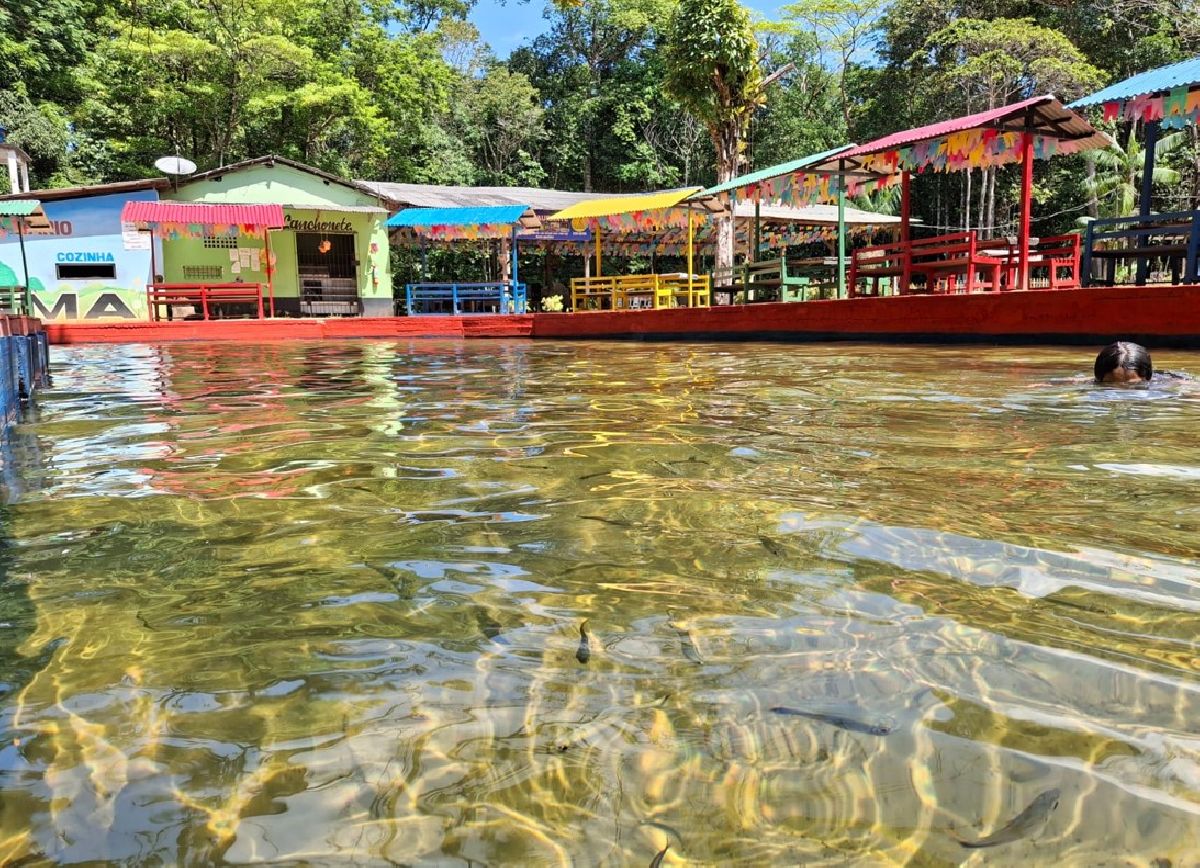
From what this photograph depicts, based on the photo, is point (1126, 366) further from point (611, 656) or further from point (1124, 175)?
point (1124, 175)

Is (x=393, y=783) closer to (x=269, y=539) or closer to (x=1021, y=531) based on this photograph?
(x=269, y=539)

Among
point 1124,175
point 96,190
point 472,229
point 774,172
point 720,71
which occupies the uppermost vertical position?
point 720,71

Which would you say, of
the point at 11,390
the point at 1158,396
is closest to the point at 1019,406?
the point at 1158,396

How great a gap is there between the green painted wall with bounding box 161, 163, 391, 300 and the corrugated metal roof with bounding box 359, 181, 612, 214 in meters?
0.88

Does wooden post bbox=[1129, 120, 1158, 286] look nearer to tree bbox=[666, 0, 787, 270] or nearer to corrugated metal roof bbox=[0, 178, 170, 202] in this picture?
tree bbox=[666, 0, 787, 270]

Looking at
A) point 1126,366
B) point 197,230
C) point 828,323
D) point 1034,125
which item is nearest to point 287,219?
point 197,230

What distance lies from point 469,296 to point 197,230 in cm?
597

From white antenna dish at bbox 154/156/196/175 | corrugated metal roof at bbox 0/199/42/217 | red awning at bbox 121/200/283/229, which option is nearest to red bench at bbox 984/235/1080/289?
red awning at bbox 121/200/283/229

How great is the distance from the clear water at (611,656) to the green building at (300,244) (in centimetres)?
1827

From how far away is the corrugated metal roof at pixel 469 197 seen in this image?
21.7 metres

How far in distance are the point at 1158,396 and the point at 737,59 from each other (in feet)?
51.1

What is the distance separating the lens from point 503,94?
104 ft

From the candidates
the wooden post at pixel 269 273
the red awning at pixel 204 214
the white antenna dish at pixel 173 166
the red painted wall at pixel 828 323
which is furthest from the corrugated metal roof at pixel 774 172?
the white antenna dish at pixel 173 166

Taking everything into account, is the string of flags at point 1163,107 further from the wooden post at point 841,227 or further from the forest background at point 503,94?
the forest background at point 503,94
